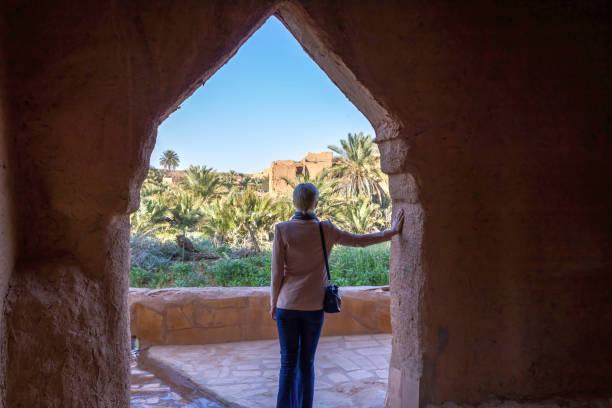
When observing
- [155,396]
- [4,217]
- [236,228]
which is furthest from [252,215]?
[4,217]

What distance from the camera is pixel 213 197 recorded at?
666 inches

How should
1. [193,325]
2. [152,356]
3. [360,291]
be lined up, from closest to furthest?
[152,356] → [193,325] → [360,291]

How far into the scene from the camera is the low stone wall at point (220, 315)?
15.2 ft

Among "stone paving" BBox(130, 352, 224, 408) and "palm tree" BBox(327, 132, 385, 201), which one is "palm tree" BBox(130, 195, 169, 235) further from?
"palm tree" BBox(327, 132, 385, 201)

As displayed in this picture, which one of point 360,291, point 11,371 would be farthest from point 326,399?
point 11,371

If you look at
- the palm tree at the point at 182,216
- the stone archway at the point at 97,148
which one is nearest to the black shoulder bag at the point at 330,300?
the stone archway at the point at 97,148

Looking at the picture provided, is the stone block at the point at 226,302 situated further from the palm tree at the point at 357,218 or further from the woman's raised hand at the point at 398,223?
the palm tree at the point at 357,218

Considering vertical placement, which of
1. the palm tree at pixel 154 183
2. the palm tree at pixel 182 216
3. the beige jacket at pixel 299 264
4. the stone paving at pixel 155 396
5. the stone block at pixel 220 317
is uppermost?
the palm tree at pixel 154 183

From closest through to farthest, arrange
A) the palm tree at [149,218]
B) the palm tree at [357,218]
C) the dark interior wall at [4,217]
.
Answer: the dark interior wall at [4,217] → the palm tree at [149,218] → the palm tree at [357,218]

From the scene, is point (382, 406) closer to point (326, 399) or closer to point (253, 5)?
point (326, 399)

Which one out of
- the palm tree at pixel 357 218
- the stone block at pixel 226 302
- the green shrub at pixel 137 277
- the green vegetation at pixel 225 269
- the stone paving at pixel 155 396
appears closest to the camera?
the stone paving at pixel 155 396

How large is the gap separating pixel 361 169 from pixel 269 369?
1393 centimetres

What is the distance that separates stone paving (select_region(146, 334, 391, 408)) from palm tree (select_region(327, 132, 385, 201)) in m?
12.6

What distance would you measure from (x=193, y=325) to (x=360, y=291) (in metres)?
2.05
